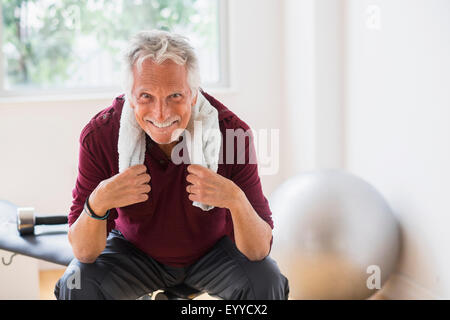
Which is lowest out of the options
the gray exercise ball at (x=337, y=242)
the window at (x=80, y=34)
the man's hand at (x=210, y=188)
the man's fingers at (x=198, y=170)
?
the gray exercise ball at (x=337, y=242)

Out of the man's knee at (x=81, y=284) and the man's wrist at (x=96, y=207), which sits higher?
the man's wrist at (x=96, y=207)

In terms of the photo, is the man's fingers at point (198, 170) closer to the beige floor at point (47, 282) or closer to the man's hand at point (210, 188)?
the man's hand at point (210, 188)

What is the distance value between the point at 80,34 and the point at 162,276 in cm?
186

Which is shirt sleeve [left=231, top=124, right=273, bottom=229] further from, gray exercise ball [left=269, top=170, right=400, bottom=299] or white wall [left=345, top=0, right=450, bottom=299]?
white wall [left=345, top=0, right=450, bottom=299]

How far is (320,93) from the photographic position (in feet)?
9.62

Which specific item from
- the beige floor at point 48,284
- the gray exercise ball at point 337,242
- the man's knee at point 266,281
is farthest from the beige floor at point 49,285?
the man's knee at point 266,281

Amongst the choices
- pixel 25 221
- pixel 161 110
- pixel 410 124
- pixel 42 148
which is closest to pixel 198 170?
pixel 161 110

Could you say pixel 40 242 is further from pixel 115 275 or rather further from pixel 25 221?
pixel 115 275

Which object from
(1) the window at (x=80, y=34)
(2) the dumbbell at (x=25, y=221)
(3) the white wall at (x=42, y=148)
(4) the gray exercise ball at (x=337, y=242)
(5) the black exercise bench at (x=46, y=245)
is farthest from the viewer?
(1) the window at (x=80, y=34)

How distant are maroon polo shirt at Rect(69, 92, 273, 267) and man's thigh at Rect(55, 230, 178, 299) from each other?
0.11ft

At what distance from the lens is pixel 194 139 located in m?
1.60

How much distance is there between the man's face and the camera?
4.93 feet

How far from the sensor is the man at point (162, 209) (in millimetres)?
1502
